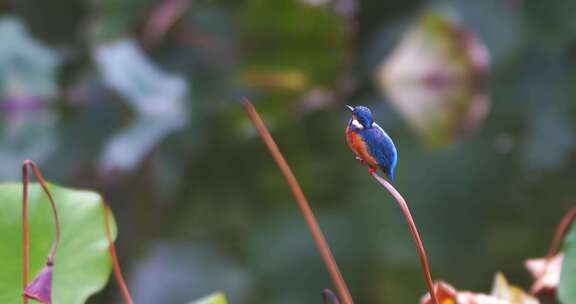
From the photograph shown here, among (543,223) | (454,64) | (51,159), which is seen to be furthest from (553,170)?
(51,159)

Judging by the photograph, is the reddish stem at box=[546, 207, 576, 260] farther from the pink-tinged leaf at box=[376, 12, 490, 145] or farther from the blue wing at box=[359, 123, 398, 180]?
the pink-tinged leaf at box=[376, 12, 490, 145]

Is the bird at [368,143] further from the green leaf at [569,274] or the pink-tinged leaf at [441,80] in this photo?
the pink-tinged leaf at [441,80]

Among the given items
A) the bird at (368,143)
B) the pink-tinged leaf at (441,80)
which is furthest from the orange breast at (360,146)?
the pink-tinged leaf at (441,80)

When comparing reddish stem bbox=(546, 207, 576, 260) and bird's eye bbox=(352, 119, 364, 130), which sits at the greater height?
bird's eye bbox=(352, 119, 364, 130)

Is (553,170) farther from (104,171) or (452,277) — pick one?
(104,171)

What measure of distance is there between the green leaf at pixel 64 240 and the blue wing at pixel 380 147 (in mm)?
39

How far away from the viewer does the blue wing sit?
10 centimetres

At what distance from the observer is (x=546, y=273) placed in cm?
13

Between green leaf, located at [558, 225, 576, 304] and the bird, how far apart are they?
0.03 metres

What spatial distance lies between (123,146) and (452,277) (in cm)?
16

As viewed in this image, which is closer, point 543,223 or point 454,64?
point 454,64

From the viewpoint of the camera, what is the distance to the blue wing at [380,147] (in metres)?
0.10

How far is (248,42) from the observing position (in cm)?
37

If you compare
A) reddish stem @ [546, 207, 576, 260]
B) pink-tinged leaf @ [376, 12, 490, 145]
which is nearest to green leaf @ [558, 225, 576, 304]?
reddish stem @ [546, 207, 576, 260]
